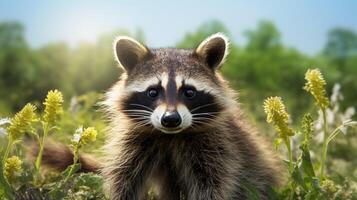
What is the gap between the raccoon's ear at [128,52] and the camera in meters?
5.64

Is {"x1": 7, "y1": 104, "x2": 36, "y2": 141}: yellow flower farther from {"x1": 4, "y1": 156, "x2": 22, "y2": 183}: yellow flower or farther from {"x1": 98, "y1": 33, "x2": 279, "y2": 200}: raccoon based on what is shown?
{"x1": 98, "y1": 33, "x2": 279, "y2": 200}: raccoon

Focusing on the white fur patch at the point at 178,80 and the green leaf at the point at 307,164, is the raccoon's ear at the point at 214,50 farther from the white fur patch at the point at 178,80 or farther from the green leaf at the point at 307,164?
the green leaf at the point at 307,164

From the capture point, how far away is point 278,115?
189 inches

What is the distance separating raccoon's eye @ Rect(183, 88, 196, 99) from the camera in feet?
17.5

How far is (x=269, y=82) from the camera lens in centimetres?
1667

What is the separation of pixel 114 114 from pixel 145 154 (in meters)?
0.48

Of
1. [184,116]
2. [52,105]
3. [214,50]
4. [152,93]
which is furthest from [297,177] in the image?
[52,105]

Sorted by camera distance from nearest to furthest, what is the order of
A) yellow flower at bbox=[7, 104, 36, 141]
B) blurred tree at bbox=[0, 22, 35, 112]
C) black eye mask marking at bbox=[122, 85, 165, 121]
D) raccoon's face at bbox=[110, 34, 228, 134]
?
yellow flower at bbox=[7, 104, 36, 141], raccoon's face at bbox=[110, 34, 228, 134], black eye mask marking at bbox=[122, 85, 165, 121], blurred tree at bbox=[0, 22, 35, 112]

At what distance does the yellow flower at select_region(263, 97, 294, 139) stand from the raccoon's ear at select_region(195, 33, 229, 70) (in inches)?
37.4

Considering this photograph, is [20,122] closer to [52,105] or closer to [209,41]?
[52,105]

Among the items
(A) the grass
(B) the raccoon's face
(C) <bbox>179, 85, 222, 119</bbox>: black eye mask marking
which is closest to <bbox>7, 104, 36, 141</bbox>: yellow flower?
(A) the grass

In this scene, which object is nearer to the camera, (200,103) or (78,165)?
(78,165)

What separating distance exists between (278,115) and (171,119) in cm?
68

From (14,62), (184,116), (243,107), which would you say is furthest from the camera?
(14,62)
